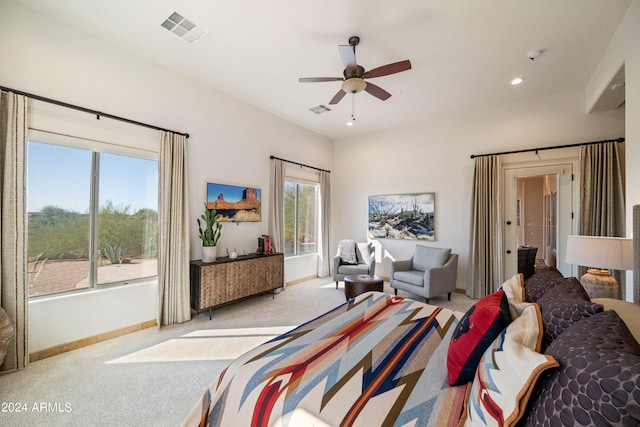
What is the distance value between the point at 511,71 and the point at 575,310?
141 inches

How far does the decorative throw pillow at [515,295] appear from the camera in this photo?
138 cm

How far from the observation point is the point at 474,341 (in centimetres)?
118

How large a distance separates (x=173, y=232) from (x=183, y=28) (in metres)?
2.34

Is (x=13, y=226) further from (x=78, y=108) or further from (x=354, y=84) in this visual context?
(x=354, y=84)

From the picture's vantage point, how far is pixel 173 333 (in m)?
3.08

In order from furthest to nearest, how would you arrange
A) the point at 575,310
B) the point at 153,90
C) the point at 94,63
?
the point at 153,90 < the point at 94,63 < the point at 575,310

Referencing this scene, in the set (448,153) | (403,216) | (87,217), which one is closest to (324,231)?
(403,216)

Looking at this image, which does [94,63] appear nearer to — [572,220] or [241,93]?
[241,93]

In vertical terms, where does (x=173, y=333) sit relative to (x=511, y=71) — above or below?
below

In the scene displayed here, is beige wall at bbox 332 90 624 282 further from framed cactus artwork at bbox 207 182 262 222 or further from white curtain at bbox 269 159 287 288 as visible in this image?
framed cactus artwork at bbox 207 182 262 222

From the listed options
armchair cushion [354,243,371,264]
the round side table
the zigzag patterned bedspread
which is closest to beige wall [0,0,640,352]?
armchair cushion [354,243,371,264]

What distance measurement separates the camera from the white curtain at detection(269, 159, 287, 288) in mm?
4758

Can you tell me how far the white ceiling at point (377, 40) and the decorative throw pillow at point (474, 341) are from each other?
264 centimetres

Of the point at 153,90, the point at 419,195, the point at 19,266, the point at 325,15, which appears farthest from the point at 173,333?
the point at 419,195
